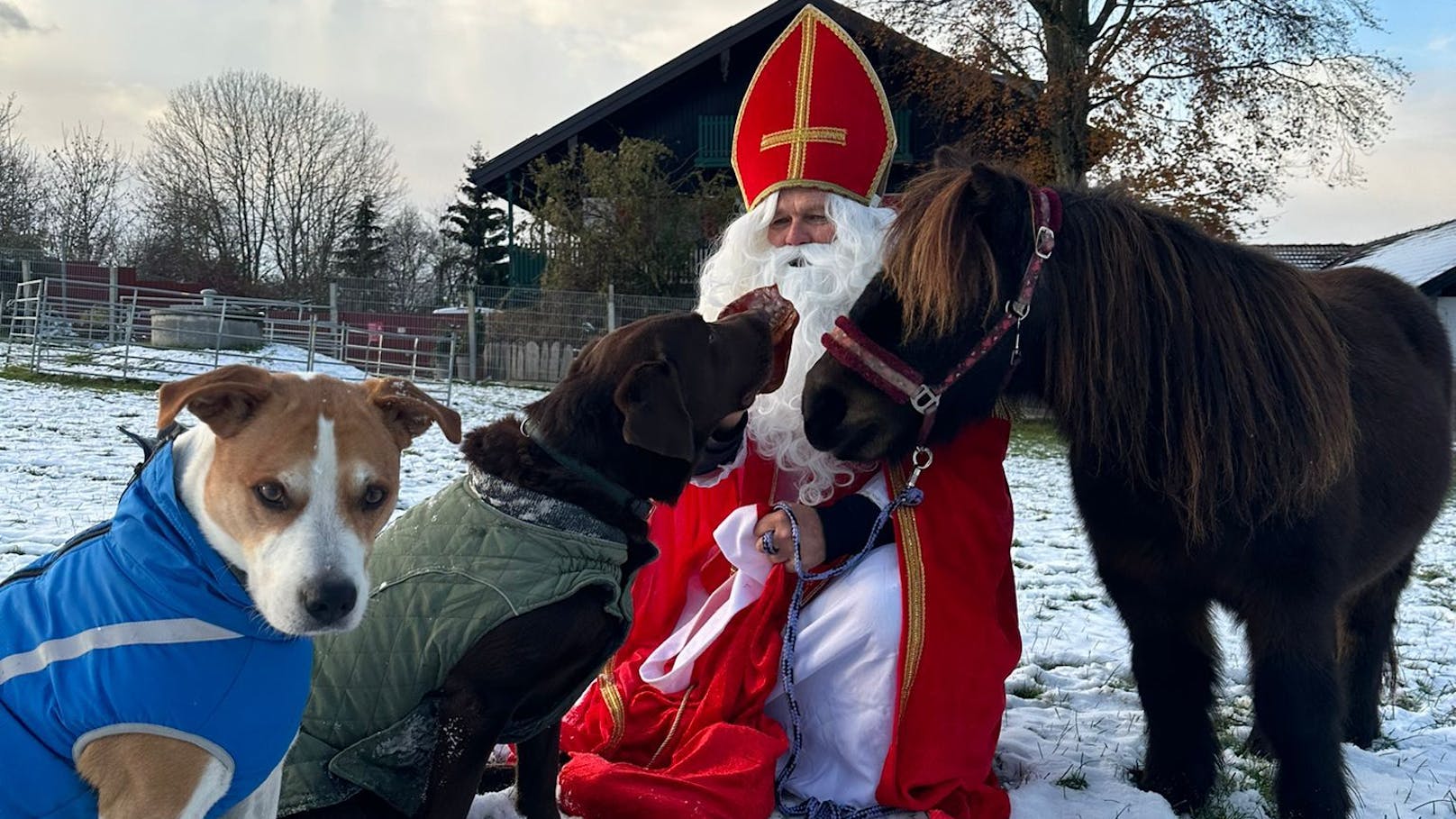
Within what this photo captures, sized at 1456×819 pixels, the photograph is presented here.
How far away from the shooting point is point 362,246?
1706 inches

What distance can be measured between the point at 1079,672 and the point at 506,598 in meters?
3.14

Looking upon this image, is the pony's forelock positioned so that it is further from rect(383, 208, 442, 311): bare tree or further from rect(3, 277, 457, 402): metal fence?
rect(383, 208, 442, 311): bare tree

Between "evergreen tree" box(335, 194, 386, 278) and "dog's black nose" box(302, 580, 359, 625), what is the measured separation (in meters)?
43.1

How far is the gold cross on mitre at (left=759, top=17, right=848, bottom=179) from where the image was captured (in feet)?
13.0

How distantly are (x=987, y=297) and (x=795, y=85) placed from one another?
179cm

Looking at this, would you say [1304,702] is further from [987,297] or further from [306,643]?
[306,643]

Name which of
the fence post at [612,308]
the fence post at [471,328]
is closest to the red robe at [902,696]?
the fence post at [612,308]

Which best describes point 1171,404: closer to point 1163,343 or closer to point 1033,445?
point 1163,343

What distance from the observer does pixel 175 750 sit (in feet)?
5.92

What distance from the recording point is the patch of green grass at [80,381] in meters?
16.0

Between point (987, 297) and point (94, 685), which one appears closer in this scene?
point (94, 685)

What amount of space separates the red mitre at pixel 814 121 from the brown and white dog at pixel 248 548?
2.40m

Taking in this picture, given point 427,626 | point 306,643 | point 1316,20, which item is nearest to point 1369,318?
point 427,626

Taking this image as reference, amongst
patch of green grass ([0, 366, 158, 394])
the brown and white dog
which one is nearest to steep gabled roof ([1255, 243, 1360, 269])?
patch of green grass ([0, 366, 158, 394])
